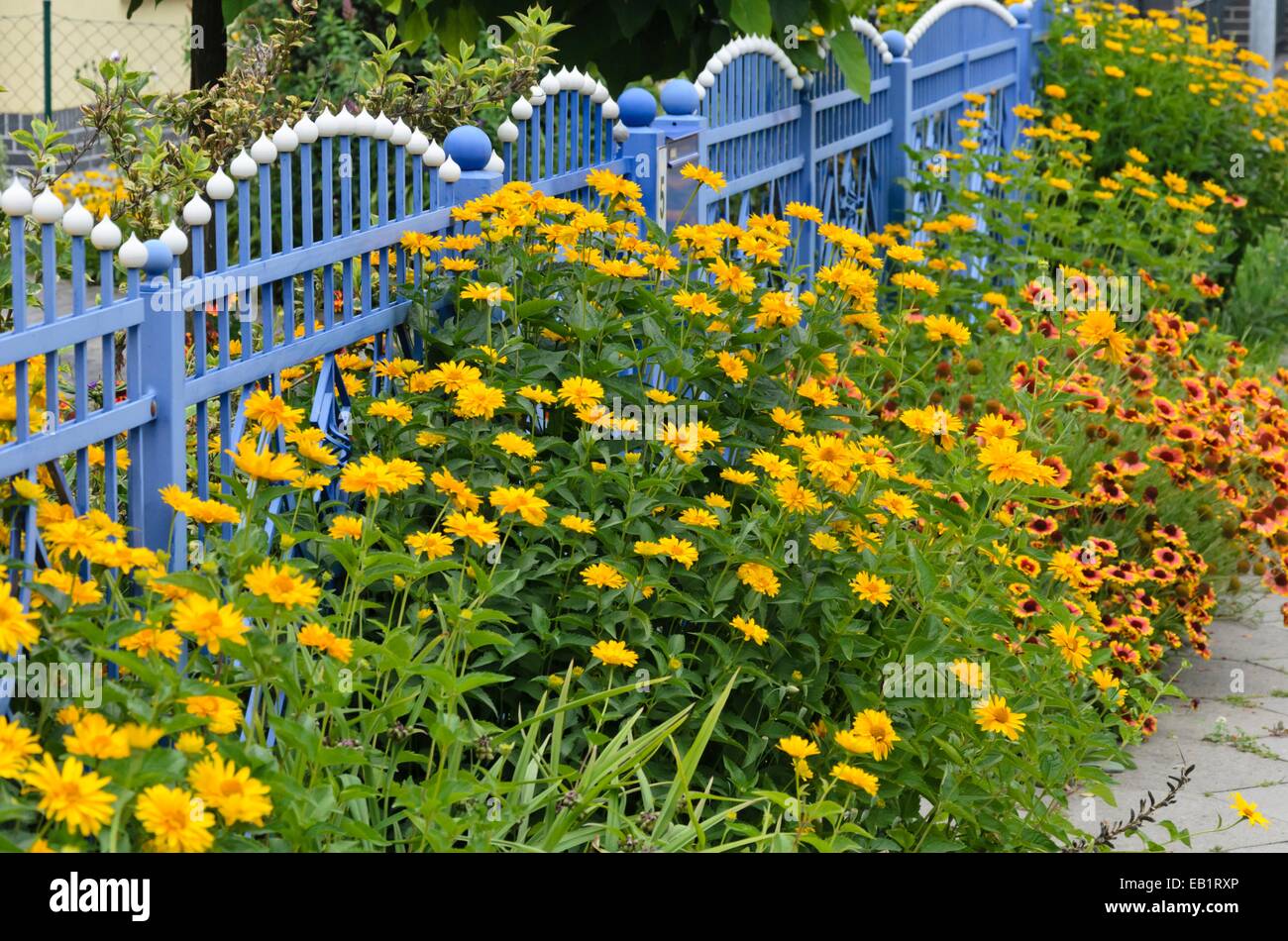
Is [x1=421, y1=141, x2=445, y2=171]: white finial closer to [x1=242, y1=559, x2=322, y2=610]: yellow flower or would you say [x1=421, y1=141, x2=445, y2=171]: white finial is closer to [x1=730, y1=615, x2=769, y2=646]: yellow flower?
[x1=730, y1=615, x2=769, y2=646]: yellow flower

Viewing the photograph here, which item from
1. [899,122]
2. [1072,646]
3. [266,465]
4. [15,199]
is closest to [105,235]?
[15,199]

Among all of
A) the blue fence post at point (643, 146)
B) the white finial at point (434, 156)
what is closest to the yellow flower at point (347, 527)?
the white finial at point (434, 156)

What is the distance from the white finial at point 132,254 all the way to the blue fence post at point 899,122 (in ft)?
14.9

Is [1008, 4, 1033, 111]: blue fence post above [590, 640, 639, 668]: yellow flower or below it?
above

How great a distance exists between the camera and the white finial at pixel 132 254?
2.46 meters

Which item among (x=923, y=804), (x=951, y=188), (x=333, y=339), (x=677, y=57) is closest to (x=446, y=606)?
(x=333, y=339)

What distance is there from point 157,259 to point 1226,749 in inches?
118

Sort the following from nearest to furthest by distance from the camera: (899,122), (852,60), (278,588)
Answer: (278,588) < (852,60) < (899,122)

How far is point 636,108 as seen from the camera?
167 inches

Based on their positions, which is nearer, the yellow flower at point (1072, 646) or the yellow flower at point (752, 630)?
the yellow flower at point (752, 630)

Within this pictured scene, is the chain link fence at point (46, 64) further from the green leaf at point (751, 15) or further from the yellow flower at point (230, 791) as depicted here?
the yellow flower at point (230, 791)

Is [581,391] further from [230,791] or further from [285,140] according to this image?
[230,791]

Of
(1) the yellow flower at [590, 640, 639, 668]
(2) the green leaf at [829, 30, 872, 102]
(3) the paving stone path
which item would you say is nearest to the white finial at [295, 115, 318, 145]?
(1) the yellow flower at [590, 640, 639, 668]

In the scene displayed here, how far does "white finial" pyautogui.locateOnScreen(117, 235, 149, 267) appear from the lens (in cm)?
246
